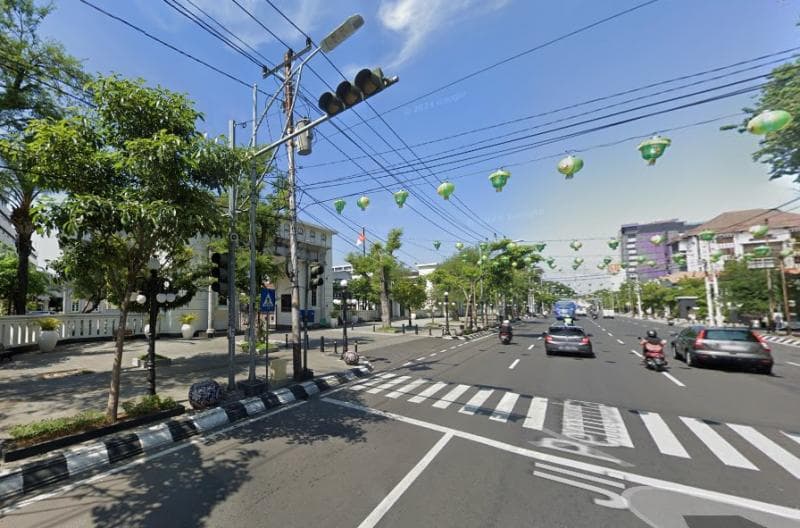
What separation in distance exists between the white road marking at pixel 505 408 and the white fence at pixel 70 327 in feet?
56.1

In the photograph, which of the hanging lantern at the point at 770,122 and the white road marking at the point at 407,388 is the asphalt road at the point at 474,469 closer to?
the white road marking at the point at 407,388

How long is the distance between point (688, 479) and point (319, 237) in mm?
34942

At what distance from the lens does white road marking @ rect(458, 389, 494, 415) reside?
7449 millimetres

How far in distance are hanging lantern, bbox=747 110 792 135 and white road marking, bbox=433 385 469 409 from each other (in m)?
8.56

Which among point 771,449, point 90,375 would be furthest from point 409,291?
point 771,449

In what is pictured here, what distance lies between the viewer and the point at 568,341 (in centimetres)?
1549

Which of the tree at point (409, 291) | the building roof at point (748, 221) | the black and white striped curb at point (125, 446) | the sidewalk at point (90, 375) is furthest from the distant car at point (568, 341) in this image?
the building roof at point (748, 221)

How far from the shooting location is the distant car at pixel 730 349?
11312 millimetres

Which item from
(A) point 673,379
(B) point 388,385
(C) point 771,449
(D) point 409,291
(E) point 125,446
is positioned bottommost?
(A) point 673,379

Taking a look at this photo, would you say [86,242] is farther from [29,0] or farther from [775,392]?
[775,392]

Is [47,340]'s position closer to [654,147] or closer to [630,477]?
[630,477]

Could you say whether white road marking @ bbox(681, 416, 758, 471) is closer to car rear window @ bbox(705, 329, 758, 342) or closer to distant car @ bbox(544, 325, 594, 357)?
car rear window @ bbox(705, 329, 758, 342)

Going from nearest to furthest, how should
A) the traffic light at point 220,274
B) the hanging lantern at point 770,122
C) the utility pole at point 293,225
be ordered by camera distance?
the hanging lantern at point 770,122 → the traffic light at point 220,274 → the utility pole at point 293,225

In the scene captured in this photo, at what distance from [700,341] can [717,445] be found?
883cm
